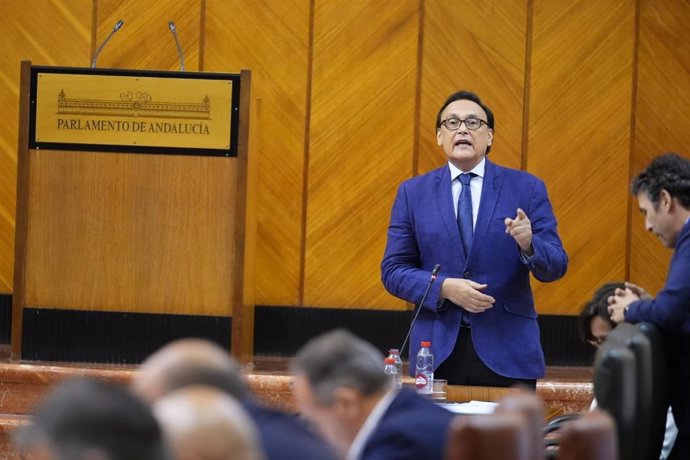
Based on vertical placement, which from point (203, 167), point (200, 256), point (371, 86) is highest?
point (371, 86)

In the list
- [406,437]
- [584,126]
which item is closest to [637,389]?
[406,437]

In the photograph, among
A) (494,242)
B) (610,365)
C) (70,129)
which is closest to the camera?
(610,365)

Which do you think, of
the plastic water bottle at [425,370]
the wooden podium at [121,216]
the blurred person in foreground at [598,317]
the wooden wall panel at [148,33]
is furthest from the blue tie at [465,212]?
the wooden wall panel at [148,33]

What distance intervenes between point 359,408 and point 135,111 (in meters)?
4.21

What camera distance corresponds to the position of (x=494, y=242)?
4660 mm

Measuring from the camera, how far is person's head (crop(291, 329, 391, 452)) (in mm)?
2508

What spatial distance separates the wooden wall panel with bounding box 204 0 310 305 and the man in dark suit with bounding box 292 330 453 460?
554cm

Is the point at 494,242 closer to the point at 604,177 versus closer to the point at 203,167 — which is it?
the point at 203,167

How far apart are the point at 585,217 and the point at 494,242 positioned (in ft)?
12.2

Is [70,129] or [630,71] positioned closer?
[70,129]

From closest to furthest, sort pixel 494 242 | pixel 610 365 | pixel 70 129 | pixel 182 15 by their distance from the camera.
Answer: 1. pixel 610 365
2. pixel 494 242
3. pixel 70 129
4. pixel 182 15

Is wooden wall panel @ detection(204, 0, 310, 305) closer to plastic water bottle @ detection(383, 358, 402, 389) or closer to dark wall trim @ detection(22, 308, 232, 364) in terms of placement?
dark wall trim @ detection(22, 308, 232, 364)

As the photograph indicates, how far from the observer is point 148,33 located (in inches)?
318

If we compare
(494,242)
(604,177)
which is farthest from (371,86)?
(494,242)
